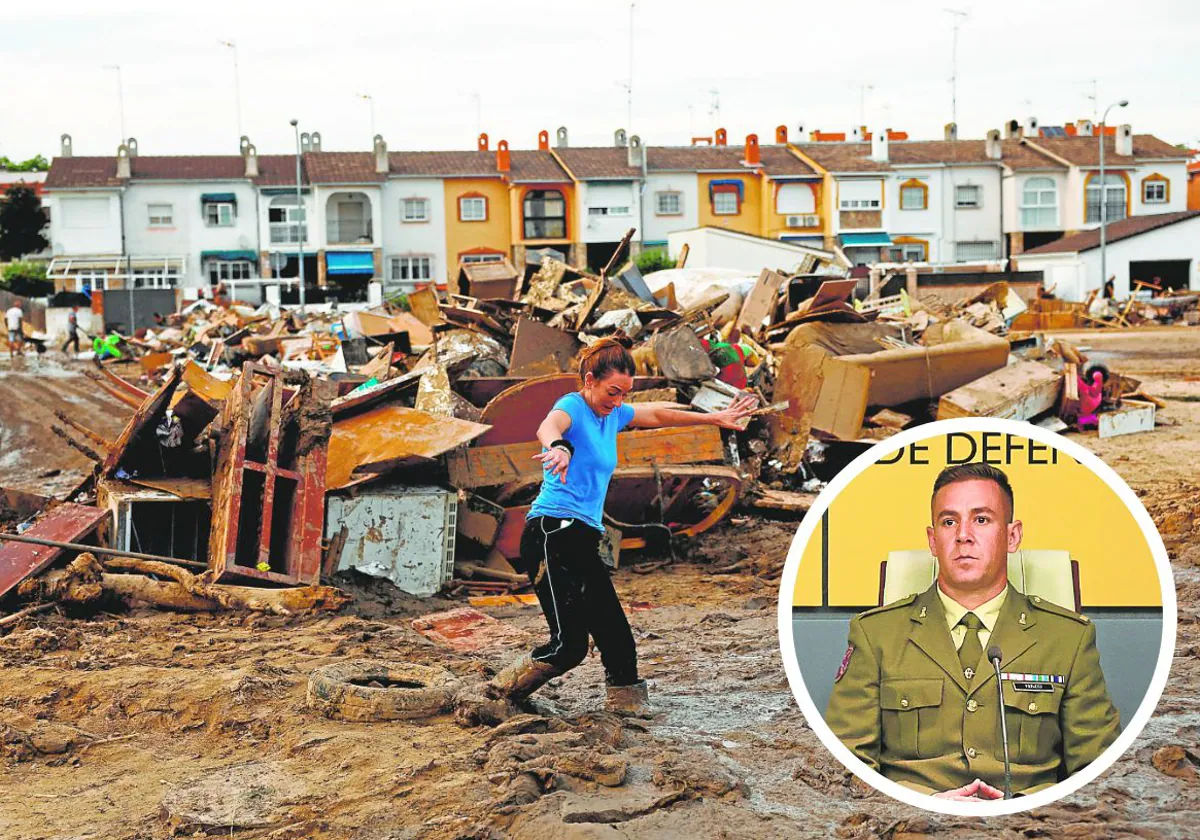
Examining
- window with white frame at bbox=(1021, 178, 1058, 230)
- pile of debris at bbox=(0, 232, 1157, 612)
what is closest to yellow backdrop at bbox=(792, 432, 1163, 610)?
pile of debris at bbox=(0, 232, 1157, 612)

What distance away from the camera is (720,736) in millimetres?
5070

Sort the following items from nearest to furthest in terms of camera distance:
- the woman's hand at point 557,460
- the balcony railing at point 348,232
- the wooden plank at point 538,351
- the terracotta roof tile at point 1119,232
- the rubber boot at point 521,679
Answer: the woman's hand at point 557,460, the rubber boot at point 521,679, the wooden plank at point 538,351, the terracotta roof tile at point 1119,232, the balcony railing at point 348,232

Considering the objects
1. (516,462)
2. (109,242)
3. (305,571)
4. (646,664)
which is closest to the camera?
(646,664)

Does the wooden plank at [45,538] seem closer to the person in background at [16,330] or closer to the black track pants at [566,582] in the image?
the black track pants at [566,582]

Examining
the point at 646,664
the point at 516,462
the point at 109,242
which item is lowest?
the point at 646,664

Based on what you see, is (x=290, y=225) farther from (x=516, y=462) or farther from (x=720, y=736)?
(x=720, y=736)

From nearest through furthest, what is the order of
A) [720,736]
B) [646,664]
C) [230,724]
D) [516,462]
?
[720,736], [230,724], [646,664], [516,462]

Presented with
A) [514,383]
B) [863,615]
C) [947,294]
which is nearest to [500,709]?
[863,615]

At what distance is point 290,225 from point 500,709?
5762 cm

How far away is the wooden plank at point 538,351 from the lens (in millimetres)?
12336

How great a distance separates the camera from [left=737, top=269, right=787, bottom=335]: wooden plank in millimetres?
16172

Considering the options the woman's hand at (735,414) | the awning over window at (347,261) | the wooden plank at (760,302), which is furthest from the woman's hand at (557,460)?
the awning over window at (347,261)

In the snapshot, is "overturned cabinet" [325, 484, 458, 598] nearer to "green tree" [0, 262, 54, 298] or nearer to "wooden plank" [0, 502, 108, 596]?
"wooden plank" [0, 502, 108, 596]

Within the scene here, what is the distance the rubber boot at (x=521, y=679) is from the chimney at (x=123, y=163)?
5834 centimetres
